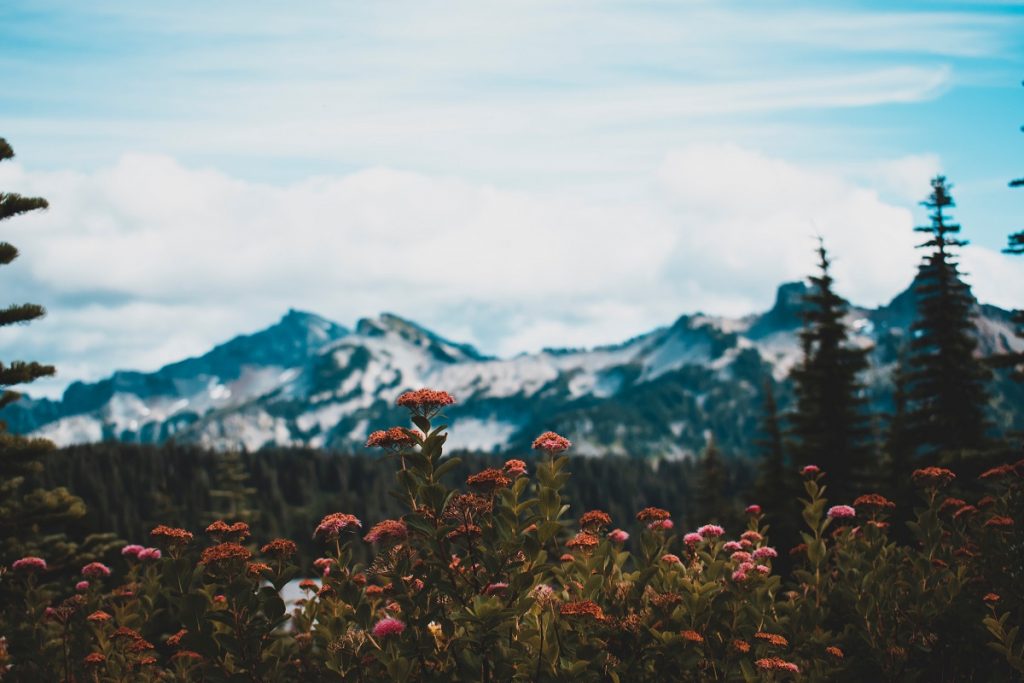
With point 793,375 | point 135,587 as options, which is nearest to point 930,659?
point 135,587

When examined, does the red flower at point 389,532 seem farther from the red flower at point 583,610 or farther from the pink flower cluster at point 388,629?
the red flower at point 583,610

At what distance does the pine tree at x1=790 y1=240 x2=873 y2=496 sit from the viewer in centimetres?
3183

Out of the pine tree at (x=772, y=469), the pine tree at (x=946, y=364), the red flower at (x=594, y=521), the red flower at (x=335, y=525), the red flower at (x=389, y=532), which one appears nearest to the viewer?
the red flower at (x=389, y=532)

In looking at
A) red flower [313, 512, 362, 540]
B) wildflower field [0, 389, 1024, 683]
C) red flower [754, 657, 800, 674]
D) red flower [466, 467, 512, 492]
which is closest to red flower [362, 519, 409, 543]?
wildflower field [0, 389, 1024, 683]

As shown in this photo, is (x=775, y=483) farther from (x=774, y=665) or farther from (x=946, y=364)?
(x=774, y=665)

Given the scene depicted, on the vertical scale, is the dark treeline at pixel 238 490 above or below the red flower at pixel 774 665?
below

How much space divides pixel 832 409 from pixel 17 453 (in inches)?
1129

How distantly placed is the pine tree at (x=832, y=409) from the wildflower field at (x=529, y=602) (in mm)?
23744

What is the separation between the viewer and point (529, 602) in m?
5.38

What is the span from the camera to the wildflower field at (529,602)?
5.58m

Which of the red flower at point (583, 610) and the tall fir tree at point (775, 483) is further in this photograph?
the tall fir tree at point (775, 483)

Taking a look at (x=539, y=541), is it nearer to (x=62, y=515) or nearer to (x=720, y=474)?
(x=62, y=515)

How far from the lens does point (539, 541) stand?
18.5 ft

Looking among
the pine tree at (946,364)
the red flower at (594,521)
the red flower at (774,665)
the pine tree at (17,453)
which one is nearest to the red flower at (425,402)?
the red flower at (594,521)
